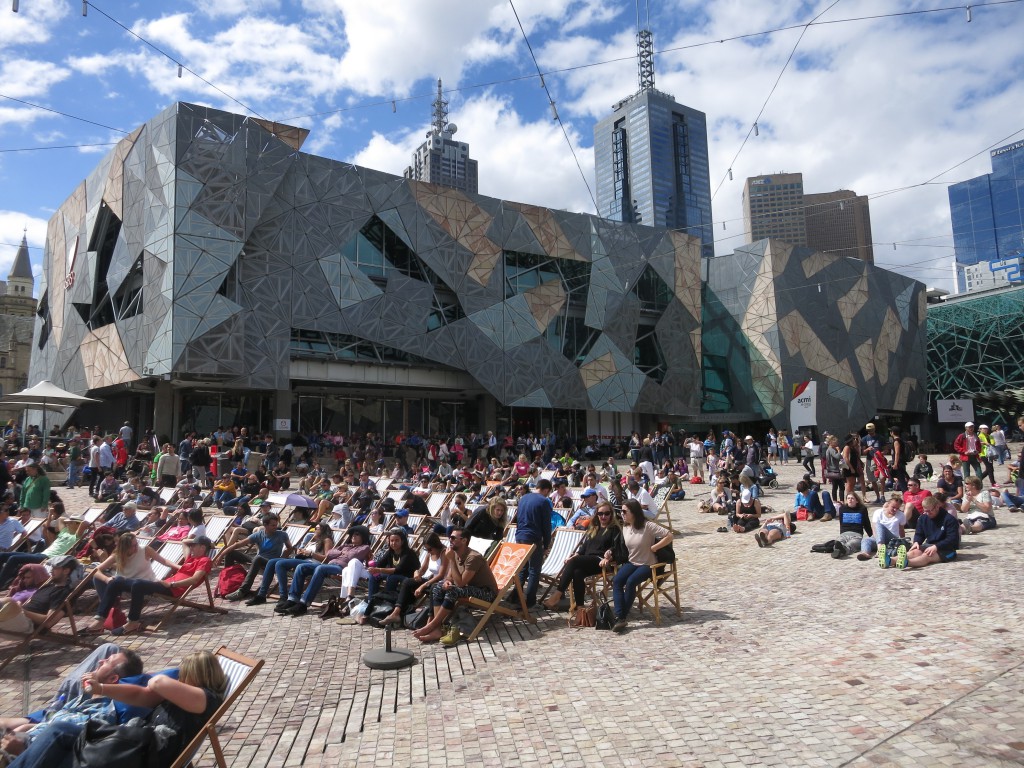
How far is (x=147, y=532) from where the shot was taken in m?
10.9

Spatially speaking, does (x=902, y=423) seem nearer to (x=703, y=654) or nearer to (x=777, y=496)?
(x=777, y=496)

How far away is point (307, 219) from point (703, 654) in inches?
972

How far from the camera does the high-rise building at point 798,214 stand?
99.4ft

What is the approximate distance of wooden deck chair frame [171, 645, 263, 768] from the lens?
141 inches

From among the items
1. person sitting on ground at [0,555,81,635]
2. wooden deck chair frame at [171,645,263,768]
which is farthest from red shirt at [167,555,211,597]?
wooden deck chair frame at [171,645,263,768]

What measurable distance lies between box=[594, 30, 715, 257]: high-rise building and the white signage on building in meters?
21.1

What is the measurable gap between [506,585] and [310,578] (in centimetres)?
251

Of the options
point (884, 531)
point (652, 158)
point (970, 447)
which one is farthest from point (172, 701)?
point (652, 158)

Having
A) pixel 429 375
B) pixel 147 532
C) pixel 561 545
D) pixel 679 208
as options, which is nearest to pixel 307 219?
pixel 429 375

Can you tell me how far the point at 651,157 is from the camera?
5544cm

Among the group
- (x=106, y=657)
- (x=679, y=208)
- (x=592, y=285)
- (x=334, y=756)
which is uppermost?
Answer: (x=679, y=208)

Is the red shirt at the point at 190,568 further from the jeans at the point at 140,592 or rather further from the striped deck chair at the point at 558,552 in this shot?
the striped deck chair at the point at 558,552

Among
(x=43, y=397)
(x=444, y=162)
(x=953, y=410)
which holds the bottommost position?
(x=43, y=397)

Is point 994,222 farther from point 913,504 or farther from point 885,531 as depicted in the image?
point 885,531
